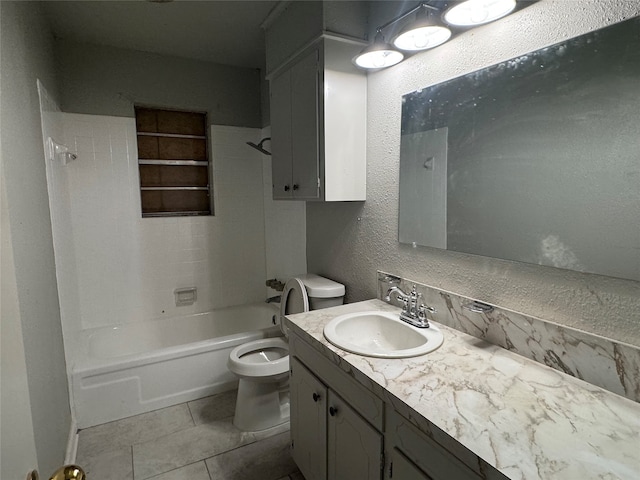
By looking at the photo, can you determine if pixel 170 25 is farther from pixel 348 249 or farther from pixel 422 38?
pixel 348 249

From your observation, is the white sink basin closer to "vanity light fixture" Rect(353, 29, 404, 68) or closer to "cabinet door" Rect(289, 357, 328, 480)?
"cabinet door" Rect(289, 357, 328, 480)

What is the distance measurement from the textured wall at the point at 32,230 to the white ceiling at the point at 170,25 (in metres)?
0.34

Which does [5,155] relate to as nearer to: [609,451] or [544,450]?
[544,450]

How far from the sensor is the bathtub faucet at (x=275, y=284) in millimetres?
2984

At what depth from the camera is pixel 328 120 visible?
5.68 ft

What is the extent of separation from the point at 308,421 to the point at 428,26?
1.64m

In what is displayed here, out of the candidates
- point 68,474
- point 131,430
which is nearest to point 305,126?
point 68,474

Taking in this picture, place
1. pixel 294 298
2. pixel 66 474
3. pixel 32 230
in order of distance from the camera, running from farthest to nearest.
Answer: pixel 294 298 → pixel 32 230 → pixel 66 474

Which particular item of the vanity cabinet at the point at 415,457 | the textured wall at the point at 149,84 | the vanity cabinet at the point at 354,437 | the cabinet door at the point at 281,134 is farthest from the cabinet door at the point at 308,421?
the textured wall at the point at 149,84

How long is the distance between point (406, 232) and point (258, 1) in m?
1.62

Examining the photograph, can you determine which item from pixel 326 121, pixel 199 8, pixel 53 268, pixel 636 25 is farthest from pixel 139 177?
pixel 636 25

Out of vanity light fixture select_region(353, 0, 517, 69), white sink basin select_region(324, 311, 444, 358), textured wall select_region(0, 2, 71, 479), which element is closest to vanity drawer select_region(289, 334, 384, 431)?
white sink basin select_region(324, 311, 444, 358)

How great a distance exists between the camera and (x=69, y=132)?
2553 millimetres

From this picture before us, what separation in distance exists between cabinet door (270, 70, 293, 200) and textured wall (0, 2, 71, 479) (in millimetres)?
1214
